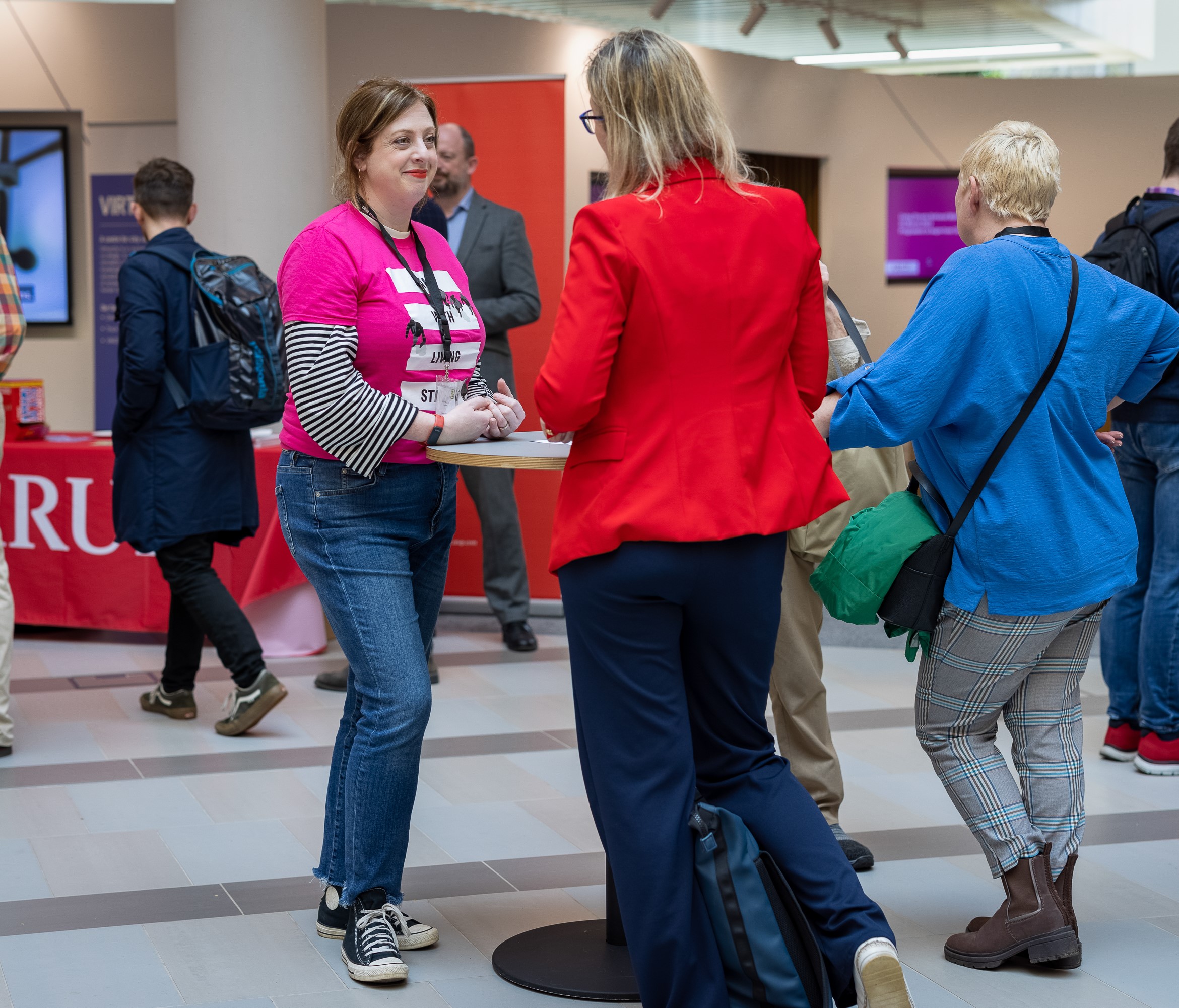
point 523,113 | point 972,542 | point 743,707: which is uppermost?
point 523,113

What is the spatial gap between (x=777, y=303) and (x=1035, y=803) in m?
1.17

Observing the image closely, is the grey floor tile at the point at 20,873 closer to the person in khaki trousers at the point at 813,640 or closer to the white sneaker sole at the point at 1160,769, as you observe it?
the person in khaki trousers at the point at 813,640

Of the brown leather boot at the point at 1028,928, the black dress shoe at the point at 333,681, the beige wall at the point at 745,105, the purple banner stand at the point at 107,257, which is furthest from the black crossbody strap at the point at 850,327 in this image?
the purple banner stand at the point at 107,257

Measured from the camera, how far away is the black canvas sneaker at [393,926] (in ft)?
8.62

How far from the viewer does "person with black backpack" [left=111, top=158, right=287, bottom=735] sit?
4.19m

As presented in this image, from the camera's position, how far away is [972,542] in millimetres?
2479

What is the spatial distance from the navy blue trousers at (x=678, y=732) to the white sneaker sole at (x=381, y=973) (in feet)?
1.87

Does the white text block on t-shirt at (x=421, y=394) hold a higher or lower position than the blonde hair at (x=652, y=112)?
lower

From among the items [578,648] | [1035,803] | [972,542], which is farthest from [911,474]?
[578,648]

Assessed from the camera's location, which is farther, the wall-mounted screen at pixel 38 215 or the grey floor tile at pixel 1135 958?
the wall-mounted screen at pixel 38 215

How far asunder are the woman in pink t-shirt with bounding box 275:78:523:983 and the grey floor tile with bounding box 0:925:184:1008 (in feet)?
1.15

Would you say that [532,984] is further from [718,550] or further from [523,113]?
[523,113]

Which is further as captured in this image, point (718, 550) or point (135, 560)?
point (135, 560)

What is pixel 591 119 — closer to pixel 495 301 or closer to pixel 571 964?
pixel 571 964
